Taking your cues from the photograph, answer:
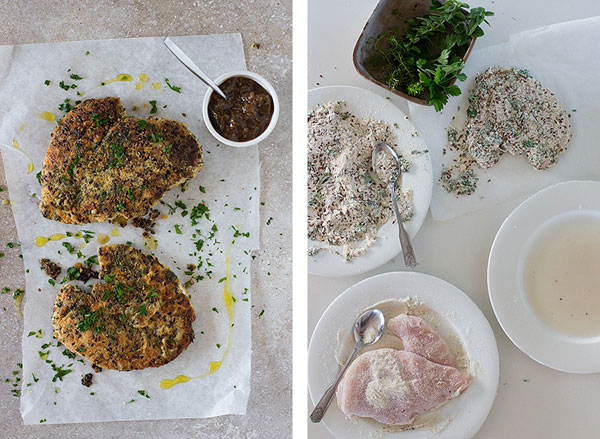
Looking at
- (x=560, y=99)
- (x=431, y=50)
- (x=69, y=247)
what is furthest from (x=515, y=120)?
(x=69, y=247)

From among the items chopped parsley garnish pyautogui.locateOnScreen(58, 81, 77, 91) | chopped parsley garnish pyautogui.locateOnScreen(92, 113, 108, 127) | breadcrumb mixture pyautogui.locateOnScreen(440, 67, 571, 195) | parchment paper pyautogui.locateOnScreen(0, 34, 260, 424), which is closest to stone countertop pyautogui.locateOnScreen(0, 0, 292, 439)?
parchment paper pyautogui.locateOnScreen(0, 34, 260, 424)

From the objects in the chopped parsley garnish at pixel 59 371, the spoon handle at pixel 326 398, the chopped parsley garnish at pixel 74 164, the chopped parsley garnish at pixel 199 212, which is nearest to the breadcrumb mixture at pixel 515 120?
the spoon handle at pixel 326 398

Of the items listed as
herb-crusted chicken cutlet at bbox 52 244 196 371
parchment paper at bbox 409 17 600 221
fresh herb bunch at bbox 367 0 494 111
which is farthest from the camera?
herb-crusted chicken cutlet at bbox 52 244 196 371

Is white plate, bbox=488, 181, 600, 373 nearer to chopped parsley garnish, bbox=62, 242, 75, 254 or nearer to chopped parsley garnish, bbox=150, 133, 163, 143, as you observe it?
chopped parsley garnish, bbox=150, 133, 163, 143

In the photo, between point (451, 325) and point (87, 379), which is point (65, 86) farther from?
point (451, 325)

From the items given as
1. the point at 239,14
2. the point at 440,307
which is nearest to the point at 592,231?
the point at 440,307
